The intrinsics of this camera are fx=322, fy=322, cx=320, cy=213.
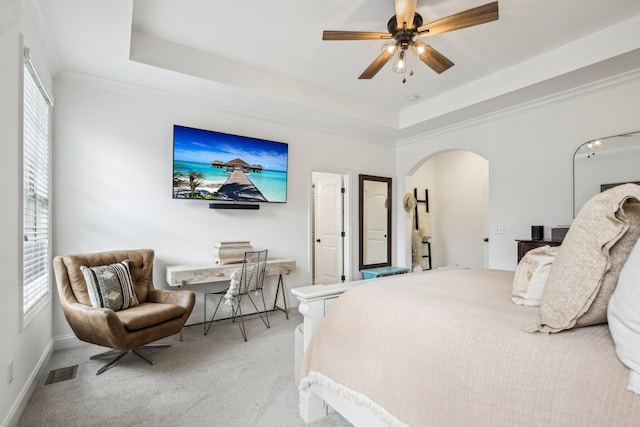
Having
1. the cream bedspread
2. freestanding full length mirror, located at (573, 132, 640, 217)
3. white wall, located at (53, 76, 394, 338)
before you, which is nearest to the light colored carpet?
the cream bedspread

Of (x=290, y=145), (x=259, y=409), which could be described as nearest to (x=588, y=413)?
(x=259, y=409)

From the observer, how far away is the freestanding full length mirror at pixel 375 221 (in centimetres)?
520

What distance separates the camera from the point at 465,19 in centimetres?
209

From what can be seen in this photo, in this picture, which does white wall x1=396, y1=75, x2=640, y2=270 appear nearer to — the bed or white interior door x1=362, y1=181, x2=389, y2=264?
white interior door x1=362, y1=181, x2=389, y2=264

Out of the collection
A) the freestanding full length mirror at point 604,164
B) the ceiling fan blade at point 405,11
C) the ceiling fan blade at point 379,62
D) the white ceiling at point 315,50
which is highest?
the white ceiling at point 315,50

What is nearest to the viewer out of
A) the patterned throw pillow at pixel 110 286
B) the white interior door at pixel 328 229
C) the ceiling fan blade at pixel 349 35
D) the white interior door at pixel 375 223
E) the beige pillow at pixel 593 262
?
the beige pillow at pixel 593 262

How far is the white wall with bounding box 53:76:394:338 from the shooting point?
3.10 metres

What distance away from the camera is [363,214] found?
524 centimetres

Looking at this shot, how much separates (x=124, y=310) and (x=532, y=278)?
2.95m

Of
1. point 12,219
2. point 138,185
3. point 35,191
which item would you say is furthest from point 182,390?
point 138,185

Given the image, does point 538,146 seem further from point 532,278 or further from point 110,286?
point 110,286

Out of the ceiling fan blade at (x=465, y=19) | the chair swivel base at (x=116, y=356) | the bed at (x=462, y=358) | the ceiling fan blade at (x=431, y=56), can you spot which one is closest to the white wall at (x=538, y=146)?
the ceiling fan blade at (x=431, y=56)

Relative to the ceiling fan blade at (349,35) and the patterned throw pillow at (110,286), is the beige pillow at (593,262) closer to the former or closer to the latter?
the ceiling fan blade at (349,35)

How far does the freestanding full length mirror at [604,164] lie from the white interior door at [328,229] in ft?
9.68
